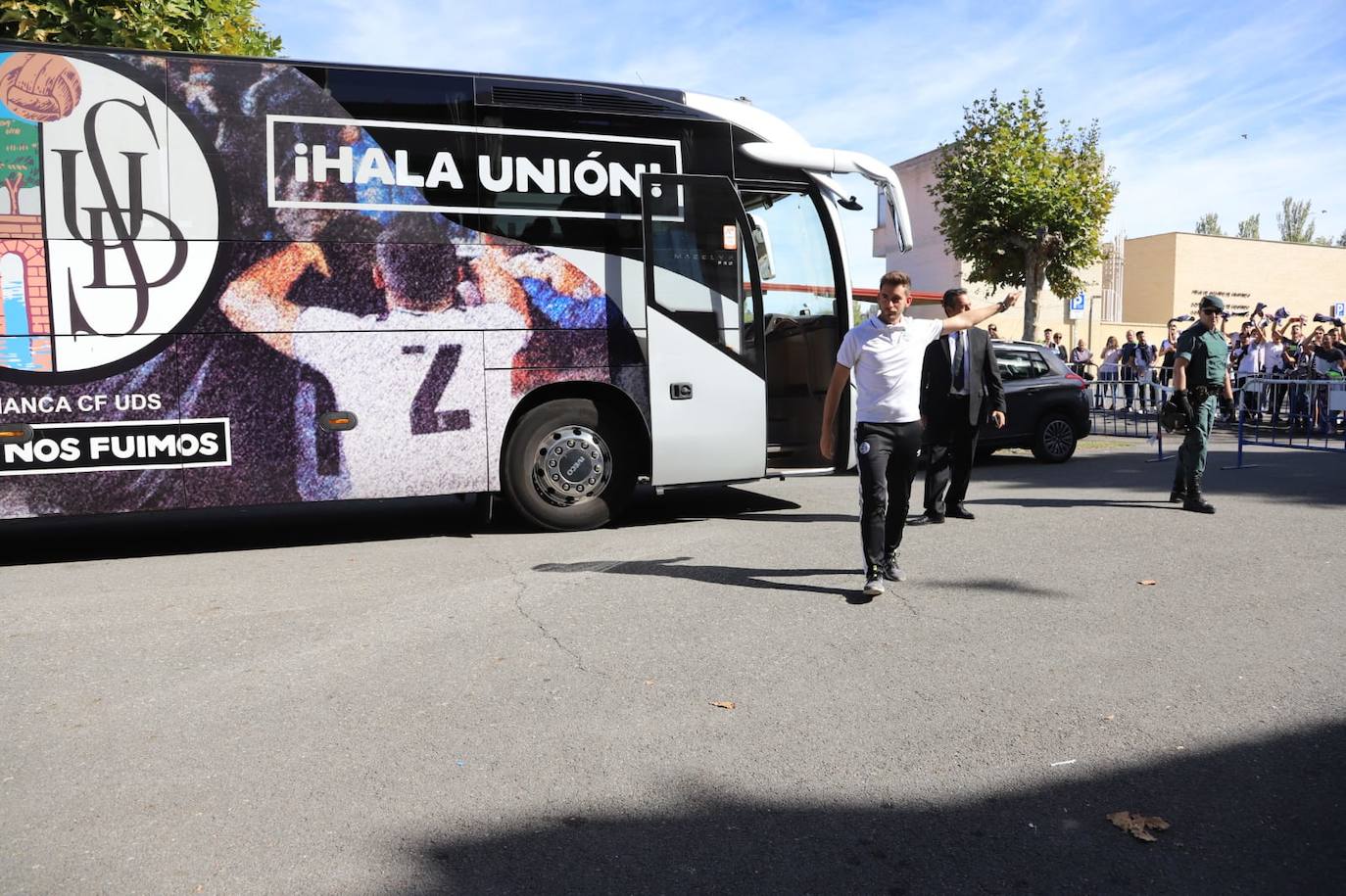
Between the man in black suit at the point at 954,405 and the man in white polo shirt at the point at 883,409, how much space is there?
8.38 ft

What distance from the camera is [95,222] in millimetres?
7047

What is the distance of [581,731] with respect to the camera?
4.07 metres

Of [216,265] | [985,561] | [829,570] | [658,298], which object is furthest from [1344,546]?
[216,265]

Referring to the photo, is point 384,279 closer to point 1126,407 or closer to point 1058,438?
point 1058,438

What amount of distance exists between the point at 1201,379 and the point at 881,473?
4.62m

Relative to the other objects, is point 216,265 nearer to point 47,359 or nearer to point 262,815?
point 47,359

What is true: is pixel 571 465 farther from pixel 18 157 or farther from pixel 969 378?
pixel 18 157

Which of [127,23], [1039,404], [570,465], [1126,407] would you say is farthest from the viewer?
[1126,407]

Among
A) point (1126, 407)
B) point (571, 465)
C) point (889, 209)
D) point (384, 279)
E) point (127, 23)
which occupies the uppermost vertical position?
point (127, 23)

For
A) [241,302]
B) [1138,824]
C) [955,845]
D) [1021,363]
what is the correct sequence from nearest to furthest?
[955,845]
[1138,824]
[241,302]
[1021,363]

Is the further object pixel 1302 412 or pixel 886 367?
pixel 1302 412

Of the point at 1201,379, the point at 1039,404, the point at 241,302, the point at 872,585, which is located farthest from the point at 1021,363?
the point at 241,302

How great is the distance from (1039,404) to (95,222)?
10.7 metres

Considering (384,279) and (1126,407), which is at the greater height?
(384,279)
